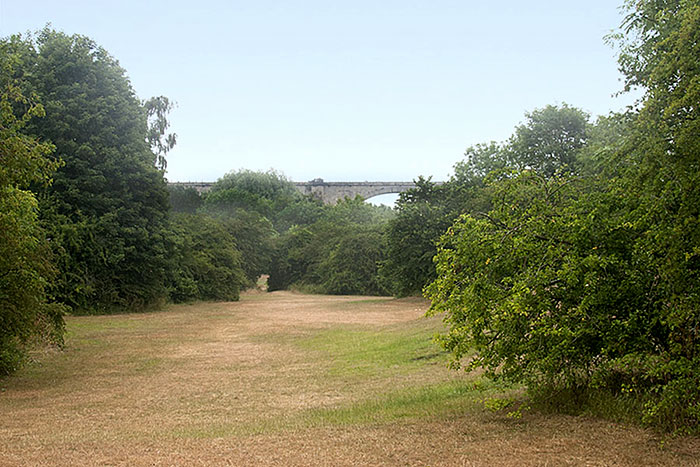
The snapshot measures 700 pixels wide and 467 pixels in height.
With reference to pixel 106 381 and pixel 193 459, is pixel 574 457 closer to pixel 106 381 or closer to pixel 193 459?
pixel 193 459

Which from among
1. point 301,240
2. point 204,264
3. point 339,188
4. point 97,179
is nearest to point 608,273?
point 97,179

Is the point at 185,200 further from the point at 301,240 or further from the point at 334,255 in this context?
the point at 334,255

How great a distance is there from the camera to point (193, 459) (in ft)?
24.1

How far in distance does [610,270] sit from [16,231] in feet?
31.8

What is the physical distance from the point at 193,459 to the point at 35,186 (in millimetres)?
23735

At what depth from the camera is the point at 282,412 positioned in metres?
10.6

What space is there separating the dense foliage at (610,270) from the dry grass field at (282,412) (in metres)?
0.70

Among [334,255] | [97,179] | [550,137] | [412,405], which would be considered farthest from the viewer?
[334,255]

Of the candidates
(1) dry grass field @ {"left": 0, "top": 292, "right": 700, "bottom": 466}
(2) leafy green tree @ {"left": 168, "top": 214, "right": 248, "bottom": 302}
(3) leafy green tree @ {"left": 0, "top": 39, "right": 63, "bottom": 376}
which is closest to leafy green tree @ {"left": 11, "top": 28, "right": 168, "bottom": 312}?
(2) leafy green tree @ {"left": 168, "top": 214, "right": 248, "bottom": 302}

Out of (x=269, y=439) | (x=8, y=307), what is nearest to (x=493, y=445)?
(x=269, y=439)

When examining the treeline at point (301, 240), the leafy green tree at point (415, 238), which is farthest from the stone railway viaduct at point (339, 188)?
the leafy green tree at point (415, 238)

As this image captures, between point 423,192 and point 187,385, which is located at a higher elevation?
→ point 423,192

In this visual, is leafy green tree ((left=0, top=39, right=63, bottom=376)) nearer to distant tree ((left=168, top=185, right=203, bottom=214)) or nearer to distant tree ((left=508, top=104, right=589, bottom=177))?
→ distant tree ((left=508, top=104, right=589, bottom=177))

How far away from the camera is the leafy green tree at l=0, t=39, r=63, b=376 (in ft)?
37.9
